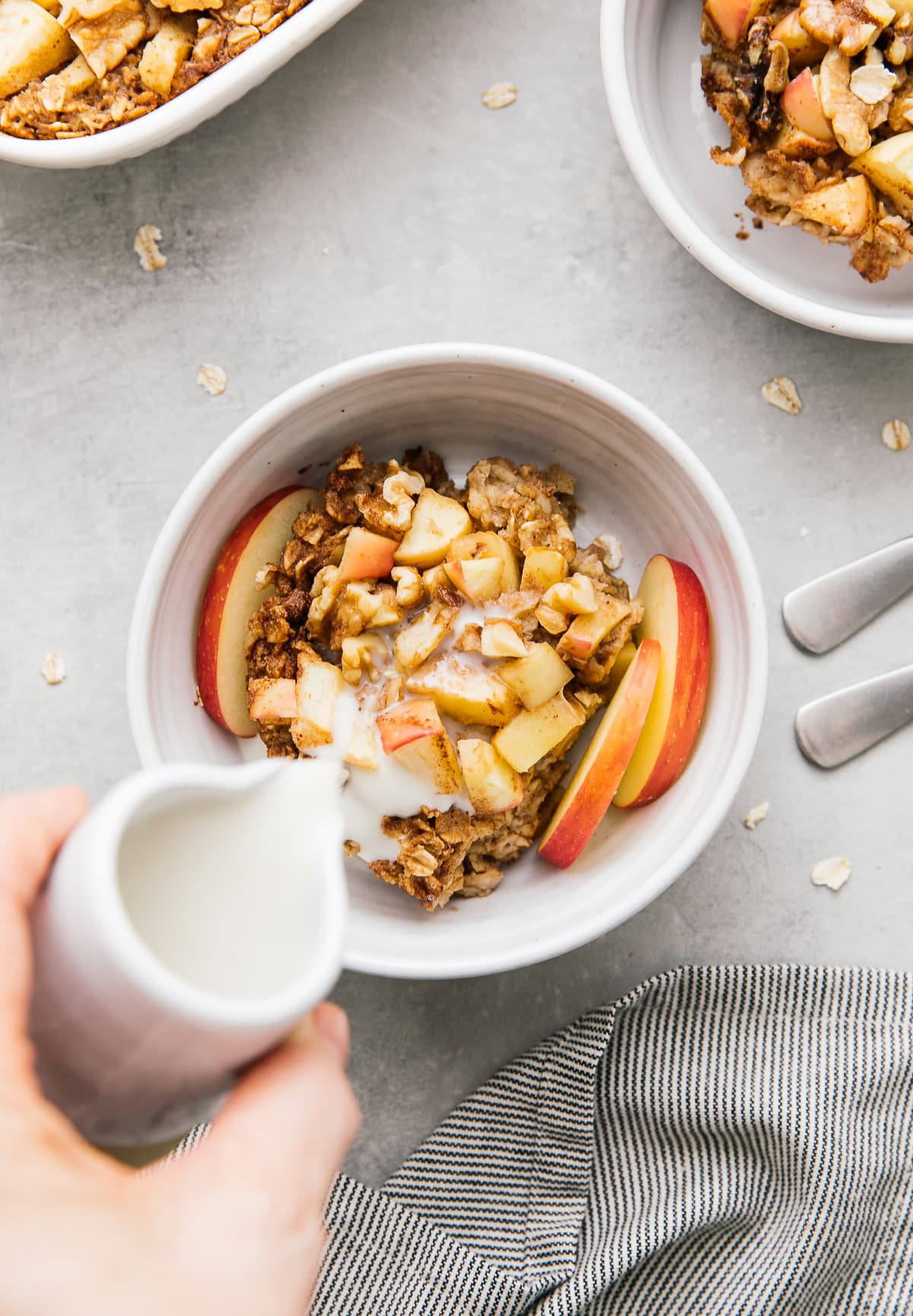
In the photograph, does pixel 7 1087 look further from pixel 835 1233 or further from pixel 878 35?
pixel 878 35

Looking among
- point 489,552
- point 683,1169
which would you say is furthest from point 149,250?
point 683,1169

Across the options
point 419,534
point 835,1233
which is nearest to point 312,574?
point 419,534

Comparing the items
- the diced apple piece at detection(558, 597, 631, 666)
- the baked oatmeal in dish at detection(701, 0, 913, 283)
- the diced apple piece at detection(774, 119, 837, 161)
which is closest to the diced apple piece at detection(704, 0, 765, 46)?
the baked oatmeal in dish at detection(701, 0, 913, 283)

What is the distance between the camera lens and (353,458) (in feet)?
4.06

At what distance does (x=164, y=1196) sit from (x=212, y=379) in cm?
96

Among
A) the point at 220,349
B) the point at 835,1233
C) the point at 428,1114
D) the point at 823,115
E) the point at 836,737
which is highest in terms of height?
the point at 823,115

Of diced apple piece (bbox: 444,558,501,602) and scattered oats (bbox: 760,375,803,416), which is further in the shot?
scattered oats (bbox: 760,375,803,416)

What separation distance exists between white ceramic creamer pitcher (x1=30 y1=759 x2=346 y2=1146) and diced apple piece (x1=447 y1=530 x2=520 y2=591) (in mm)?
413

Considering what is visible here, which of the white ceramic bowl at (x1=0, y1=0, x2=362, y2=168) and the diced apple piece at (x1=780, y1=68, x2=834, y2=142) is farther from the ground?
the white ceramic bowl at (x1=0, y1=0, x2=362, y2=168)

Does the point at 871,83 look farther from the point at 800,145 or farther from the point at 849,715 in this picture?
the point at 849,715

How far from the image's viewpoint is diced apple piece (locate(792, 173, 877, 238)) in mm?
1193

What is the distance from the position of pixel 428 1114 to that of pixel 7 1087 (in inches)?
31.7

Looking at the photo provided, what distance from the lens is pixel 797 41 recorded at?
1.22 m

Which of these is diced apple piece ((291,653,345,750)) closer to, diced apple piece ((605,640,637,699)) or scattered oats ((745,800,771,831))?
diced apple piece ((605,640,637,699))
